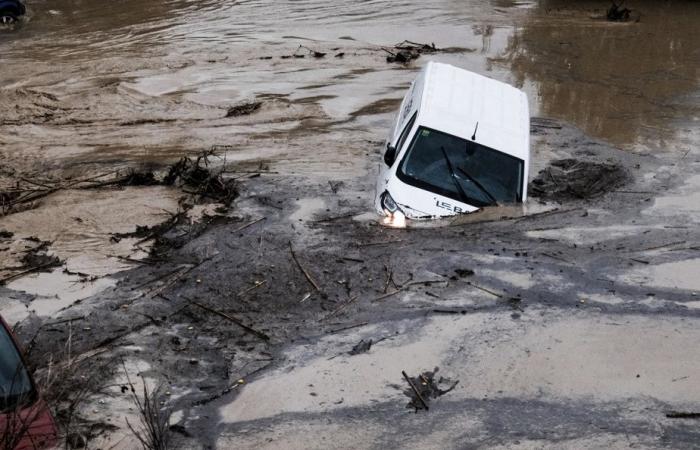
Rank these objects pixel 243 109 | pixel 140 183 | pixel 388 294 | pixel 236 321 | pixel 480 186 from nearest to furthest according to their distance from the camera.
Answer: pixel 236 321, pixel 388 294, pixel 480 186, pixel 140 183, pixel 243 109

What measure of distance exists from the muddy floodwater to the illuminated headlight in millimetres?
230

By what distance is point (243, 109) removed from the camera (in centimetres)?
1568

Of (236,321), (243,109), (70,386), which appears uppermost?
(243,109)

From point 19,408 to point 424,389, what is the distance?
316cm

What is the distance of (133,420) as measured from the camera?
6.41m

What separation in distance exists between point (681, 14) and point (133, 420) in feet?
75.1

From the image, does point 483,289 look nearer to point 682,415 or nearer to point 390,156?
point 390,156

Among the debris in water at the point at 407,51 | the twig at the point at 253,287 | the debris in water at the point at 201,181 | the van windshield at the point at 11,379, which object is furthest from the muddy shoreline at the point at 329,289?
the debris in water at the point at 407,51

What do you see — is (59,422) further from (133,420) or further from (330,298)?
(330,298)

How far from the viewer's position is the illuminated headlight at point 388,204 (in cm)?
987

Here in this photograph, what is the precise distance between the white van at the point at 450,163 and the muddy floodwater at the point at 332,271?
0.23 m

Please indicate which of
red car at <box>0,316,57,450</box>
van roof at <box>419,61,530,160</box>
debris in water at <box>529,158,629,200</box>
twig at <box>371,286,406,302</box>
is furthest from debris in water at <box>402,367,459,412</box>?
debris in water at <box>529,158,629,200</box>


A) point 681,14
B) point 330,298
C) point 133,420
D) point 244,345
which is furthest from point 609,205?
point 681,14

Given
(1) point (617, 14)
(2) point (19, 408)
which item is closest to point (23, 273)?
(2) point (19, 408)
